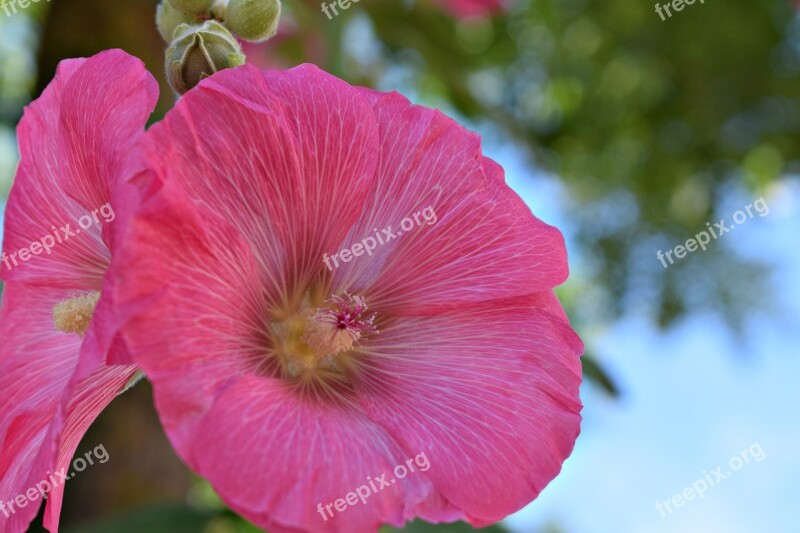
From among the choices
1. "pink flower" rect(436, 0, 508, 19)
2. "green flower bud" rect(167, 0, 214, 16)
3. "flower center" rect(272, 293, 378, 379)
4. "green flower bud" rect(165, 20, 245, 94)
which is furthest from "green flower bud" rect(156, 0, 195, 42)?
"pink flower" rect(436, 0, 508, 19)

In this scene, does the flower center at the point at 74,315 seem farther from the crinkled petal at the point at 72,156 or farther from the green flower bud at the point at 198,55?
the green flower bud at the point at 198,55

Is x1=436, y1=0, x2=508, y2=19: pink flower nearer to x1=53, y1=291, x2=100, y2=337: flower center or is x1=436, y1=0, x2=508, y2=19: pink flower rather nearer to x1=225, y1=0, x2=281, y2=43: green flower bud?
x1=225, y1=0, x2=281, y2=43: green flower bud

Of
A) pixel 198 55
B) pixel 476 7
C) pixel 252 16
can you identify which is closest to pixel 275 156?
pixel 198 55

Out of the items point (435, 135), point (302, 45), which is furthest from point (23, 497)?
point (302, 45)

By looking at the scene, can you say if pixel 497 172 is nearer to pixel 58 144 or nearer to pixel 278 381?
pixel 278 381

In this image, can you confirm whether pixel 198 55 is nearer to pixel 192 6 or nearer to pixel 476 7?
pixel 192 6

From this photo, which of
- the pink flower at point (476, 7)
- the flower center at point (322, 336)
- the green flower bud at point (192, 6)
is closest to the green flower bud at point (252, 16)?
the green flower bud at point (192, 6)

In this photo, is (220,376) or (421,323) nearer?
(220,376)
